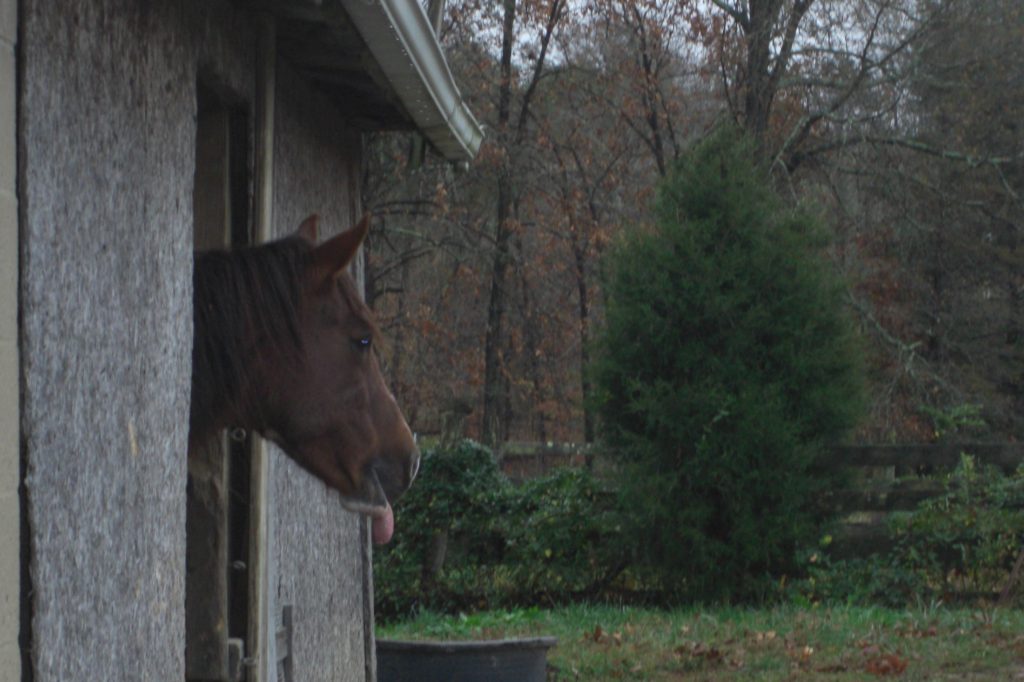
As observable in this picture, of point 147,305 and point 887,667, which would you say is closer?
point 147,305

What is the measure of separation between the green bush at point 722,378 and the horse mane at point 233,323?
7826 millimetres

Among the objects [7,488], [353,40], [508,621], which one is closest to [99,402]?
[7,488]

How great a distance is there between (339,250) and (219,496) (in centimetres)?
92

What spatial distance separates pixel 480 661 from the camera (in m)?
6.48

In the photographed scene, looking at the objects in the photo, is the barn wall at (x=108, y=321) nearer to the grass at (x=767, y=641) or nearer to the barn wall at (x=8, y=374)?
the barn wall at (x=8, y=374)

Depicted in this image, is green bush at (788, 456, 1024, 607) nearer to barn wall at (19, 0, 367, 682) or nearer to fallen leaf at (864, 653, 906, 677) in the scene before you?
fallen leaf at (864, 653, 906, 677)

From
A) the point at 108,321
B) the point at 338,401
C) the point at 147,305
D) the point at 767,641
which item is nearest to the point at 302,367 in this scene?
the point at 338,401

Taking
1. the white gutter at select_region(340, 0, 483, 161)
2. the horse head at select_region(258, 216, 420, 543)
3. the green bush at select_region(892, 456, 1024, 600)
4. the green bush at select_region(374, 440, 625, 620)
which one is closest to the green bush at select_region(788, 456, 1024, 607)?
the green bush at select_region(892, 456, 1024, 600)

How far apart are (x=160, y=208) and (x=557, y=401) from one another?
74.3 feet

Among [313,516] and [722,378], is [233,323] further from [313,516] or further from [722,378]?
[722,378]

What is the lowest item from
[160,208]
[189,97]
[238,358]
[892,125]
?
[238,358]

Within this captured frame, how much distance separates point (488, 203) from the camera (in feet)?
71.6

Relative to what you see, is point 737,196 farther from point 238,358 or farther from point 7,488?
point 7,488

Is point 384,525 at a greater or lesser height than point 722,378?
lesser
